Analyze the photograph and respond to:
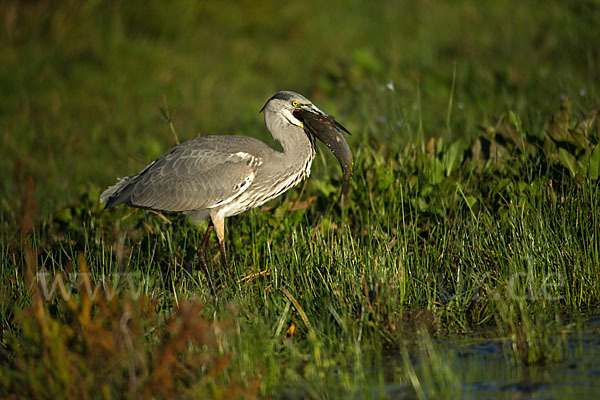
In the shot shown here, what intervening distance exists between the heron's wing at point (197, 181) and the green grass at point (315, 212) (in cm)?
39

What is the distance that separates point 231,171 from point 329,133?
0.77m

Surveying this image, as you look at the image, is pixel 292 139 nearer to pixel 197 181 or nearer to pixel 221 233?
pixel 197 181

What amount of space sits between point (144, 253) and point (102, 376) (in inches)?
93.5

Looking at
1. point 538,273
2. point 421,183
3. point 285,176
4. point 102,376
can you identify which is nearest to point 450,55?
point 421,183

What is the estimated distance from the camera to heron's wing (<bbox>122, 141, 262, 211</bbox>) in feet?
17.2

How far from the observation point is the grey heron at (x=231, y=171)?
17.3ft

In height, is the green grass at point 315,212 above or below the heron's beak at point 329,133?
below

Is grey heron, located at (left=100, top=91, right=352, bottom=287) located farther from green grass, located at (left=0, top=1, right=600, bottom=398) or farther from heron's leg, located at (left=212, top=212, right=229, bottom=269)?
green grass, located at (left=0, top=1, right=600, bottom=398)

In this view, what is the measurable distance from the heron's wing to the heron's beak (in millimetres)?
Answer: 459

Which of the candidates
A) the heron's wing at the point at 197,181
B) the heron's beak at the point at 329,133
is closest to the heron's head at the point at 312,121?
the heron's beak at the point at 329,133

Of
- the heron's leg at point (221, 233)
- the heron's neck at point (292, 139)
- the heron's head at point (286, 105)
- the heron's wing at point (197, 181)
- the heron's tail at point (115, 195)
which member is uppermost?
the heron's head at point (286, 105)

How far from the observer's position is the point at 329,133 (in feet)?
16.9

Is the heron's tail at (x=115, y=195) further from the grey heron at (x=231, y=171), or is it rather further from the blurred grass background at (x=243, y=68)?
the blurred grass background at (x=243, y=68)

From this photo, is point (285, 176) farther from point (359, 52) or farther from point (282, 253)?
point (359, 52)
